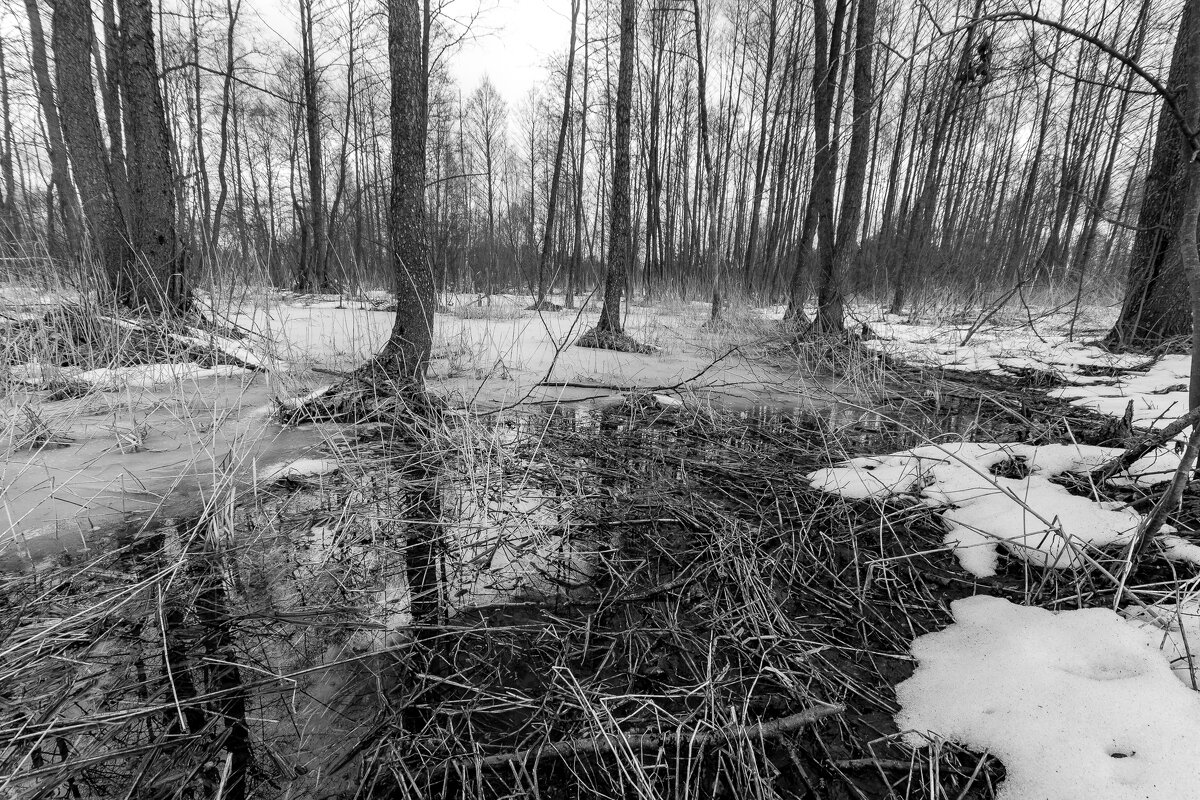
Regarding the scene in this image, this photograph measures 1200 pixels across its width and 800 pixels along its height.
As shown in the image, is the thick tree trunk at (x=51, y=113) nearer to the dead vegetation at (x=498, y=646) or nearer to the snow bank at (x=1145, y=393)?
the dead vegetation at (x=498, y=646)

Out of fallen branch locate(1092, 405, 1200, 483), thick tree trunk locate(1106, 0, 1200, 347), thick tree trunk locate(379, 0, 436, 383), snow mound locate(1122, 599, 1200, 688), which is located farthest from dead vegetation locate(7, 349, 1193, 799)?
thick tree trunk locate(1106, 0, 1200, 347)

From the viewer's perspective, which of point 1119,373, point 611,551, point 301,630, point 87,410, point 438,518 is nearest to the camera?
point 301,630

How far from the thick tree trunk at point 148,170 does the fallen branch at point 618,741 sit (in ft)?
17.3

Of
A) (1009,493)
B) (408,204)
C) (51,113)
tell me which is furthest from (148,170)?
(1009,493)

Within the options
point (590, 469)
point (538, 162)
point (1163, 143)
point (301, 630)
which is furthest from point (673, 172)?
point (301, 630)

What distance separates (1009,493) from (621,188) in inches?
221

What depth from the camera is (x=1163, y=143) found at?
4.27 metres

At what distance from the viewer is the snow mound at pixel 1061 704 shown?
2.63 ft

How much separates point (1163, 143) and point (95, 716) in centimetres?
759

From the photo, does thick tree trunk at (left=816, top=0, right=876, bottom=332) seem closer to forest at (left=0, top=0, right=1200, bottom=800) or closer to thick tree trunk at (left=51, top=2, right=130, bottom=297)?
forest at (left=0, top=0, right=1200, bottom=800)

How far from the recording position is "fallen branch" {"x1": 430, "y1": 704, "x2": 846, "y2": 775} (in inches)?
35.9

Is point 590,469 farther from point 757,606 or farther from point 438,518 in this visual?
point 757,606

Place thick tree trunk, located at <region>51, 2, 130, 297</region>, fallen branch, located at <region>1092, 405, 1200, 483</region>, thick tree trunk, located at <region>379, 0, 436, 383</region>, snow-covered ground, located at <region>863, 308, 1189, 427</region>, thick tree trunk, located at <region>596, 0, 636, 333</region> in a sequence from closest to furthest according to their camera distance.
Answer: fallen branch, located at <region>1092, 405, 1200, 483</region>, snow-covered ground, located at <region>863, 308, 1189, 427</region>, thick tree trunk, located at <region>379, 0, 436, 383</region>, thick tree trunk, located at <region>51, 2, 130, 297</region>, thick tree trunk, located at <region>596, 0, 636, 333</region>

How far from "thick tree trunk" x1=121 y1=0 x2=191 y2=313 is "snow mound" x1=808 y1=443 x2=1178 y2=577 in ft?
19.1
